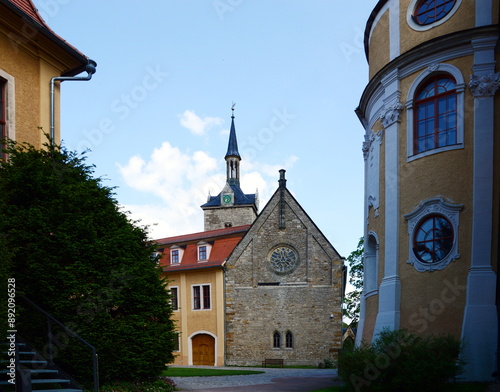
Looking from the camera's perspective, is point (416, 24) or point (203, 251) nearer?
point (416, 24)

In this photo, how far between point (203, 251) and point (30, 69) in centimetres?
2948

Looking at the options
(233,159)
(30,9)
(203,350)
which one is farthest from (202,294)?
(233,159)

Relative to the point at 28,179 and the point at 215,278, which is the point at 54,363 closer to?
the point at 28,179

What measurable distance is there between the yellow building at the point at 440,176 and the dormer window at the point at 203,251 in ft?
78.9

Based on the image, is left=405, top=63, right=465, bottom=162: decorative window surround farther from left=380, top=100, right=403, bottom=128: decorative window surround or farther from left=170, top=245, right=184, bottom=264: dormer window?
left=170, top=245, right=184, bottom=264: dormer window

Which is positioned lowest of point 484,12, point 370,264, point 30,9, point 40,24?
point 370,264

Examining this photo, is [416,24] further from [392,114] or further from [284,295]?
[284,295]

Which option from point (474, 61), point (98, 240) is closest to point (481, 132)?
point (474, 61)

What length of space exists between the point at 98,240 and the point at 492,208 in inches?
405

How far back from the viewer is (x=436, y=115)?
16797 millimetres

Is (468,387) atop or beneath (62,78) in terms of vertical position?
beneath

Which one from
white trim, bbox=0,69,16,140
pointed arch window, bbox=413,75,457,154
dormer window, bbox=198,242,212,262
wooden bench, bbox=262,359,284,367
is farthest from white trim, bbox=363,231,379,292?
dormer window, bbox=198,242,212,262

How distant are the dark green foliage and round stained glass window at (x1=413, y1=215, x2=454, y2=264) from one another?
335 cm

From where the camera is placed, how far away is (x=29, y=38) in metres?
13.4
